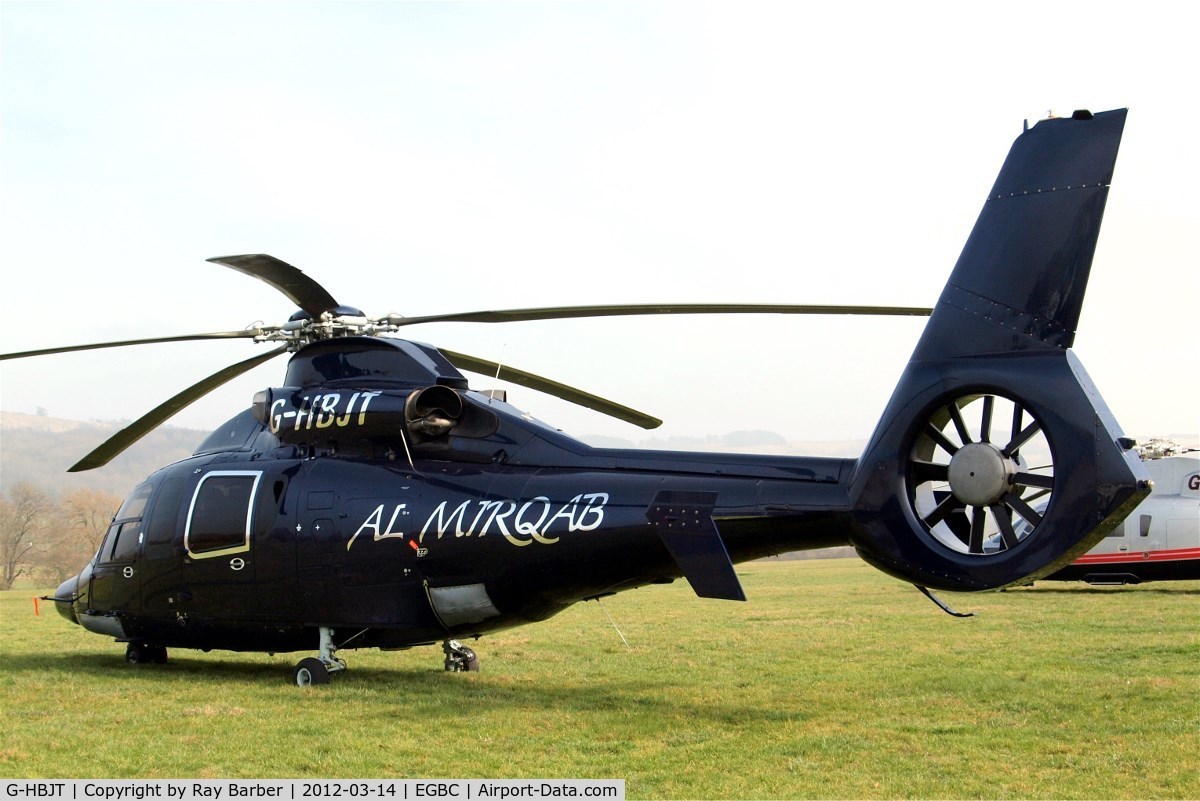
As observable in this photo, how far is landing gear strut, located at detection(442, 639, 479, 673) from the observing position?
49.3ft

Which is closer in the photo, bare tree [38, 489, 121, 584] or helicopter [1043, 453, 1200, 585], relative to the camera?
helicopter [1043, 453, 1200, 585]

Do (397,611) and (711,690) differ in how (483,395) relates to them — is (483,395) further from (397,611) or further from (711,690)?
(711,690)

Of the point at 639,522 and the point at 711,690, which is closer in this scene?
the point at 639,522

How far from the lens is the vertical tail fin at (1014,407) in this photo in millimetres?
9133

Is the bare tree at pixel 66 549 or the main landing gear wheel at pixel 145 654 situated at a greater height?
the main landing gear wheel at pixel 145 654

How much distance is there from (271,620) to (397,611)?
6.18 ft

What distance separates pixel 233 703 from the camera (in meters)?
12.4

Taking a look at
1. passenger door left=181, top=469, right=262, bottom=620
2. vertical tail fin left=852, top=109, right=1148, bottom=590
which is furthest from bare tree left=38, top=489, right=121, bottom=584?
vertical tail fin left=852, top=109, right=1148, bottom=590

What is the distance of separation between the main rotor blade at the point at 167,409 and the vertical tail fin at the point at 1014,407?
8193 mm

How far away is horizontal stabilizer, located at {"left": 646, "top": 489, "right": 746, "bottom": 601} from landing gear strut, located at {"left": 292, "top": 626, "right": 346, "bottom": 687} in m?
4.73

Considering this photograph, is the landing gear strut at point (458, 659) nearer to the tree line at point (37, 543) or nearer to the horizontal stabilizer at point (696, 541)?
the horizontal stabilizer at point (696, 541)

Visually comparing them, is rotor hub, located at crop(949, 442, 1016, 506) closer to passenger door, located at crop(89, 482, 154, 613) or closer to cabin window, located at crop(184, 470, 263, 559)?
cabin window, located at crop(184, 470, 263, 559)

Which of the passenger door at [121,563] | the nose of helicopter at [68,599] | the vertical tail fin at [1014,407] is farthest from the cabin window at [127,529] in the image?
the vertical tail fin at [1014,407]

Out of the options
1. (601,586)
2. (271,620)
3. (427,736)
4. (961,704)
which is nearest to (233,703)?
(271,620)
